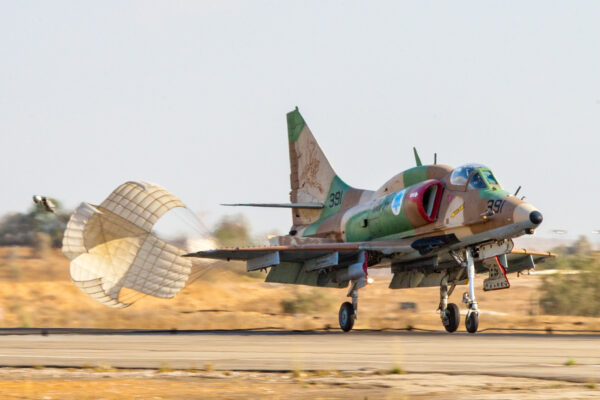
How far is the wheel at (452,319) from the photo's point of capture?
76.4 feet

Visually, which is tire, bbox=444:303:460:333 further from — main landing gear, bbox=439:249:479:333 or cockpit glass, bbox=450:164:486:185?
cockpit glass, bbox=450:164:486:185

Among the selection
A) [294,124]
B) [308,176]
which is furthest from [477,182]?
[294,124]

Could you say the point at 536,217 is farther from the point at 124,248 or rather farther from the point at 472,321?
the point at 124,248

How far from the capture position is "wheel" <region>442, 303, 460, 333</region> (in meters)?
23.3

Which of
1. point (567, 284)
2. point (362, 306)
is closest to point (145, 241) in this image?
Result: point (362, 306)

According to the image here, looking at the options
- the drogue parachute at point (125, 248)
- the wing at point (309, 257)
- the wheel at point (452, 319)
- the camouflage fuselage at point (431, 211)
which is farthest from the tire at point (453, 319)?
the drogue parachute at point (125, 248)

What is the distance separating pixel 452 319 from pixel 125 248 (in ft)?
55.4

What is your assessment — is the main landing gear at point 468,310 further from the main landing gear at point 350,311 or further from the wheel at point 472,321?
the main landing gear at point 350,311

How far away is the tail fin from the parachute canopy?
5828 millimetres

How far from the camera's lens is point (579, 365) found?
42.5 ft

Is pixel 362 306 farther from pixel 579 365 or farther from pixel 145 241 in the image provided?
pixel 579 365

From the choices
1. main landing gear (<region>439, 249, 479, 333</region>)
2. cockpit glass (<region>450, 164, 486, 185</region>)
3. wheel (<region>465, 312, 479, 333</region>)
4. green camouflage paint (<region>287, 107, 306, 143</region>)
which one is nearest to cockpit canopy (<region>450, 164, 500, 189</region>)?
cockpit glass (<region>450, 164, 486, 185</region>)

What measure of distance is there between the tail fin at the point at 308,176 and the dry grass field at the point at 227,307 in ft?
11.8

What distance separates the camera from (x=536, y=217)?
20.8m
